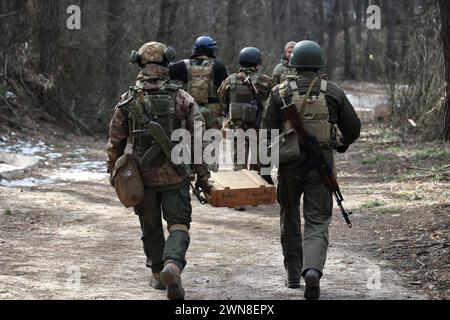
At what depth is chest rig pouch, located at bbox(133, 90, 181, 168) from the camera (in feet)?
20.7

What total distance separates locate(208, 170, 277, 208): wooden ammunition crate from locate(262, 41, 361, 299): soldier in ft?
4.73

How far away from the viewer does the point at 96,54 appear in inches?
834

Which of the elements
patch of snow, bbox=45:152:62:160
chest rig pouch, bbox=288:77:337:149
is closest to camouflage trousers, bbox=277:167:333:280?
chest rig pouch, bbox=288:77:337:149

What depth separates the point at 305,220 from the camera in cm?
641

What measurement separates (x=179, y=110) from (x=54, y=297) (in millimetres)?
1621

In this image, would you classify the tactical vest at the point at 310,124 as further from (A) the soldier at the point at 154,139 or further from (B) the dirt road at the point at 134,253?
(B) the dirt road at the point at 134,253

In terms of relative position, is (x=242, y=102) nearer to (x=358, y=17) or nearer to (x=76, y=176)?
(x=76, y=176)

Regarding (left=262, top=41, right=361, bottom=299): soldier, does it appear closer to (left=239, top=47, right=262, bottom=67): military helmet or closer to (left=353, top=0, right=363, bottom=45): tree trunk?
(left=239, top=47, right=262, bottom=67): military helmet

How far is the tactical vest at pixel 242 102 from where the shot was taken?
1069 centimetres

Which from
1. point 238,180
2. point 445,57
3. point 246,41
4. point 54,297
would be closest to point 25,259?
point 54,297

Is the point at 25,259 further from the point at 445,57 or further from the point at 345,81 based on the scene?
the point at 345,81

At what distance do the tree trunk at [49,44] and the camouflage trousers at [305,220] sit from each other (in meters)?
13.3

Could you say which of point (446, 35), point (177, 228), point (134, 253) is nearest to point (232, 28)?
point (446, 35)
